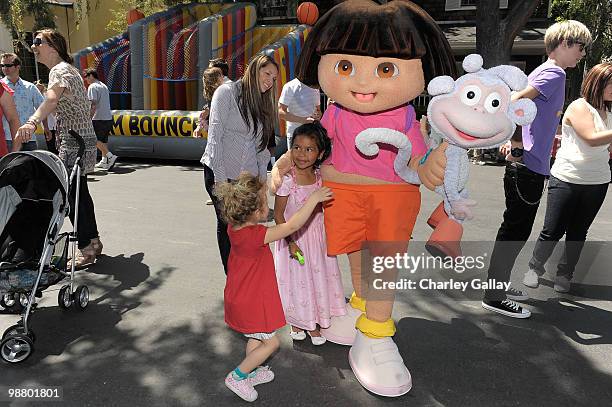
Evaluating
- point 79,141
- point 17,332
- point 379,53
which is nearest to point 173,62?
point 79,141

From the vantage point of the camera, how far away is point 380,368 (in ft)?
8.80

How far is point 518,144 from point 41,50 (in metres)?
3.65

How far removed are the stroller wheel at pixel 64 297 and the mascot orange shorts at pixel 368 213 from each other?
1.94m

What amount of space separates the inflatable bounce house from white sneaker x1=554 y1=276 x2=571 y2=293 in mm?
6558

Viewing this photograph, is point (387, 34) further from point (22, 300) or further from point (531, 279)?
point (22, 300)

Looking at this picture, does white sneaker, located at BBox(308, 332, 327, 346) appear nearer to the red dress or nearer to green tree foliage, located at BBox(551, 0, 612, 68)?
the red dress

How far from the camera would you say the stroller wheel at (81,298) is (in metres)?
3.46

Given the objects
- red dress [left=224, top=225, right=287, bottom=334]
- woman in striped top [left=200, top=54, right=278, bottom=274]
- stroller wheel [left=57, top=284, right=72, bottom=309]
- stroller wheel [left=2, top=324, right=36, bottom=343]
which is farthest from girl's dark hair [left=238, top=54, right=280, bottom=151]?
stroller wheel [left=2, top=324, right=36, bottom=343]

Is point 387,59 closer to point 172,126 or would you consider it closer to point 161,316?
point 161,316

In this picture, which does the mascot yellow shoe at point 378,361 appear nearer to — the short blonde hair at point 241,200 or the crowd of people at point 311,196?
the crowd of people at point 311,196

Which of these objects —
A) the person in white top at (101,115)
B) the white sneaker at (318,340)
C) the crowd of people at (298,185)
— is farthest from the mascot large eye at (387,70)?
the person in white top at (101,115)

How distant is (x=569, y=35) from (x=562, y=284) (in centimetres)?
190

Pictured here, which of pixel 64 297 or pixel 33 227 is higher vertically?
pixel 33 227

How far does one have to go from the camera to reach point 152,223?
5.61 metres
